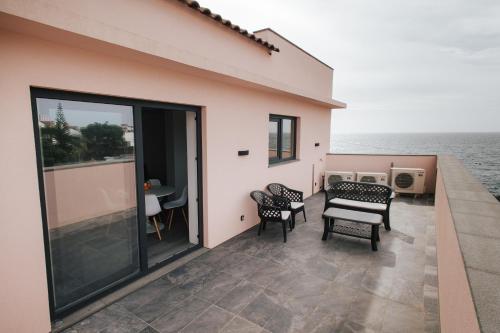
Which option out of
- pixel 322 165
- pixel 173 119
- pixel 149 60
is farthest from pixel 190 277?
pixel 322 165

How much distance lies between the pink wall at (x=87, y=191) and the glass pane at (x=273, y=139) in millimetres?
3836

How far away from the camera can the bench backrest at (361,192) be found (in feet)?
19.4

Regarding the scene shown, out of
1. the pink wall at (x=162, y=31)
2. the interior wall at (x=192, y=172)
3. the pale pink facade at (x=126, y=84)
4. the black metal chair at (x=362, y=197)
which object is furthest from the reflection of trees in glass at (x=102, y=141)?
the black metal chair at (x=362, y=197)

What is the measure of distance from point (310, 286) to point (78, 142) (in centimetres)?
349

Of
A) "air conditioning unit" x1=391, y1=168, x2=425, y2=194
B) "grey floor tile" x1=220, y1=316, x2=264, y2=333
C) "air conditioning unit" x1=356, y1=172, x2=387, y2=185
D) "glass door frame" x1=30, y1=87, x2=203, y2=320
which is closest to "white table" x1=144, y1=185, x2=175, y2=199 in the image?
"glass door frame" x1=30, y1=87, x2=203, y2=320

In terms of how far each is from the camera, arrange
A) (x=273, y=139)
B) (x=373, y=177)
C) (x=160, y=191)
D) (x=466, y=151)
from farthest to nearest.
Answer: (x=466, y=151), (x=373, y=177), (x=273, y=139), (x=160, y=191)

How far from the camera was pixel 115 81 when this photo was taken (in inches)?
121

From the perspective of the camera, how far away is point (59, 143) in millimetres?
2801

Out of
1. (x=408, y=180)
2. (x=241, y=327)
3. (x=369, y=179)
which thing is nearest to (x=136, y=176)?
(x=241, y=327)

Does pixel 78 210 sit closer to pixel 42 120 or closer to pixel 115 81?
pixel 42 120

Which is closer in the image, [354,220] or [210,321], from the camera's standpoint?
[210,321]

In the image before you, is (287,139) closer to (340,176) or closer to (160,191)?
(340,176)

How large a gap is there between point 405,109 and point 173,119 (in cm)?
7170

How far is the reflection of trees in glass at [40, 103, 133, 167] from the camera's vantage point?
272 cm
